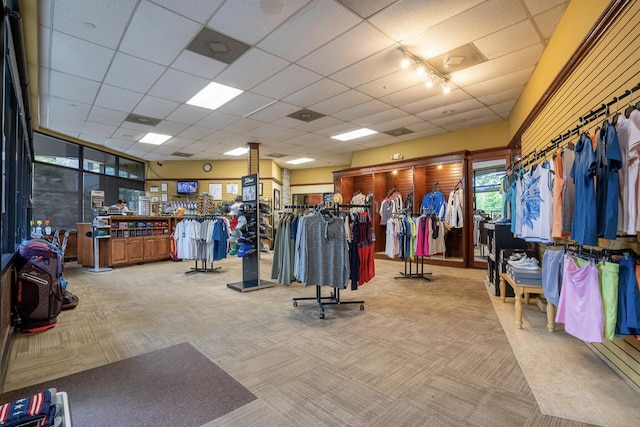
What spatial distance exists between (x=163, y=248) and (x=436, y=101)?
26.8 ft

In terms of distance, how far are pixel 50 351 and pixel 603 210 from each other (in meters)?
4.88

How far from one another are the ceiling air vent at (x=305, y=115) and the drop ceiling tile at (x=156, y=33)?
2.84 m

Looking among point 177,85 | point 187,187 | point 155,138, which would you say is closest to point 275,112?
point 177,85

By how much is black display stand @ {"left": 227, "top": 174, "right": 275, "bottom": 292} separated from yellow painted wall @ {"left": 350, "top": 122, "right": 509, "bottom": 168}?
5241 mm

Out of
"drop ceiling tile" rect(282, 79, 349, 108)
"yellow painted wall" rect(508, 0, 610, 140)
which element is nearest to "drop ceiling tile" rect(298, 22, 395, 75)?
"drop ceiling tile" rect(282, 79, 349, 108)

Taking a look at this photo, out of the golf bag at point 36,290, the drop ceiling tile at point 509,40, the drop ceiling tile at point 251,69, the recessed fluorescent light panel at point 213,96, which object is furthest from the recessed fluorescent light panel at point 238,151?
the drop ceiling tile at point 509,40

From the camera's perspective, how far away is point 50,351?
3.00m

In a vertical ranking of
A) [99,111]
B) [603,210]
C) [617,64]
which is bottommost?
[603,210]

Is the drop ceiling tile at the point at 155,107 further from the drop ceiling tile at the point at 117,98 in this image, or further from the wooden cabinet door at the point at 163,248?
the wooden cabinet door at the point at 163,248

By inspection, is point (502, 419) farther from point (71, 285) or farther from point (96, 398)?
point (71, 285)

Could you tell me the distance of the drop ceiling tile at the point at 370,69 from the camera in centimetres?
424

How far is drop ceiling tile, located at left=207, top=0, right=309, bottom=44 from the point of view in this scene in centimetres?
320

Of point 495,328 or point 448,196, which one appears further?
point 448,196

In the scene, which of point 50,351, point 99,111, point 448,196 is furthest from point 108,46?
point 448,196
